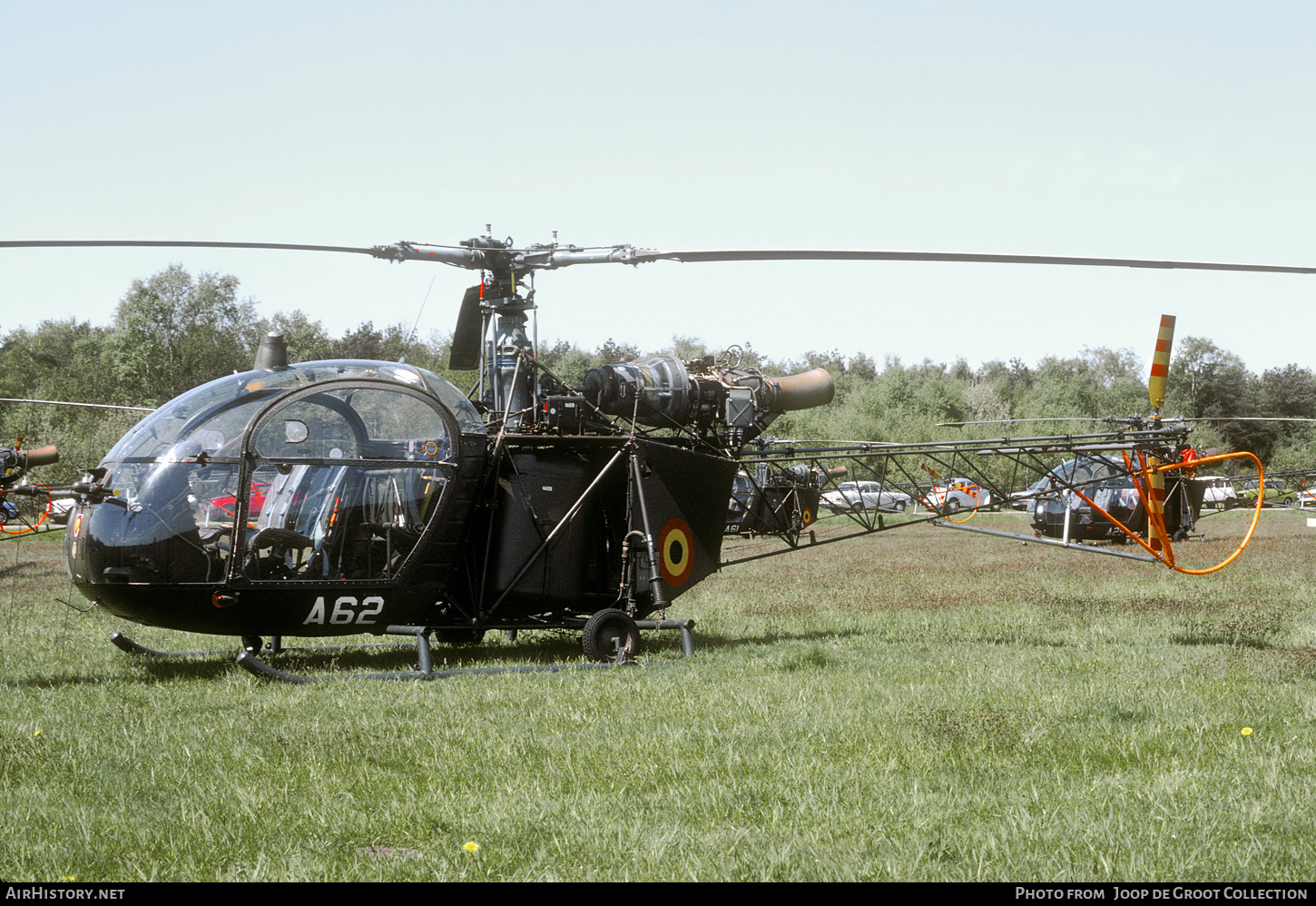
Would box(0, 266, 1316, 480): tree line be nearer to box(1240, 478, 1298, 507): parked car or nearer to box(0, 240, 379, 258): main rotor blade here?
box(1240, 478, 1298, 507): parked car

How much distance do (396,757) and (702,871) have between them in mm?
2314

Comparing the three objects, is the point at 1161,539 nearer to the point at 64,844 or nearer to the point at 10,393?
the point at 64,844

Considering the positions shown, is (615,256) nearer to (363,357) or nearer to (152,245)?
(152,245)

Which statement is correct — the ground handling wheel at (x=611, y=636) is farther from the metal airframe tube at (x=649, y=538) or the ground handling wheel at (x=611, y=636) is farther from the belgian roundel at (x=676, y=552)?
the belgian roundel at (x=676, y=552)

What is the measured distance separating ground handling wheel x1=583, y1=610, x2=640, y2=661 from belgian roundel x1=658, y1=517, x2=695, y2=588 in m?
0.62

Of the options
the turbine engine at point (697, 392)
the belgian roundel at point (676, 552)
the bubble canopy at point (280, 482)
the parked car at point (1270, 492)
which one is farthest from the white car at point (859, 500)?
the parked car at point (1270, 492)

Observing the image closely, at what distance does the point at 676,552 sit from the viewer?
377 inches

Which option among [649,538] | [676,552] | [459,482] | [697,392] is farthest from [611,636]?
[697,392]

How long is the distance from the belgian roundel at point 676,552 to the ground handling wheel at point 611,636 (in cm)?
62

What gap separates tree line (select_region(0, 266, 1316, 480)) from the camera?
177ft

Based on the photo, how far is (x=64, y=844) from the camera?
423 centimetres

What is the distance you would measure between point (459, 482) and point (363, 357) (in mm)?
60518

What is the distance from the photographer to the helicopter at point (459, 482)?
7586mm
